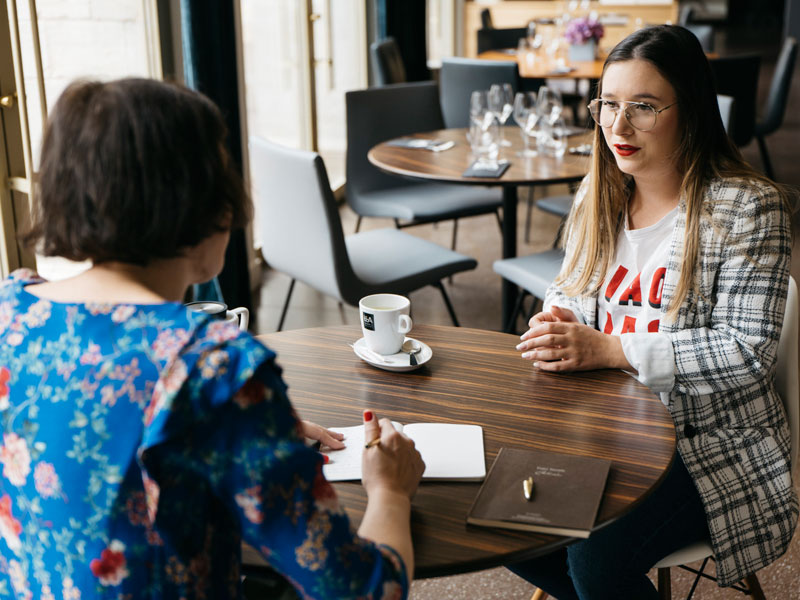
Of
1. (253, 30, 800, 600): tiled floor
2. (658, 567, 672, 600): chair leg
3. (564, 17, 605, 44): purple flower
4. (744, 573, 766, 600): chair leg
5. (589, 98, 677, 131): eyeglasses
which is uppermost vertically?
(564, 17, 605, 44): purple flower

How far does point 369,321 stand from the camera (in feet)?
4.91

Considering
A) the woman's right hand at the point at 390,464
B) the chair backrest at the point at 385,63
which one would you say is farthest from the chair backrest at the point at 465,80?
the woman's right hand at the point at 390,464

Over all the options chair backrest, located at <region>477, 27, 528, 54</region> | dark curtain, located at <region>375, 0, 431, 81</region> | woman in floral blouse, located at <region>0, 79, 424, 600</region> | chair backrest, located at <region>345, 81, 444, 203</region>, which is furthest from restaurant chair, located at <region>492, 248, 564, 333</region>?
chair backrest, located at <region>477, 27, 528, 54</region>

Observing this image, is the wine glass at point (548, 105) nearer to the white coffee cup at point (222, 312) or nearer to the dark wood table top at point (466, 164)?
the dark wood table top at point (466, 164)

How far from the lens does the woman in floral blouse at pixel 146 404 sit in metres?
0.77

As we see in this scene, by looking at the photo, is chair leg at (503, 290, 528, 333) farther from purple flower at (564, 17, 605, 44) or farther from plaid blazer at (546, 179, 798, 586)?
purple flower at (564, 17, 605, 44)

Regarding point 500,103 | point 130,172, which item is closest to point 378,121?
point 500,103

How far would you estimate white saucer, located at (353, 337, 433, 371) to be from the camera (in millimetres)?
1457

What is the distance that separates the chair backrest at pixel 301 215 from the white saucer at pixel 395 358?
3.79 ft

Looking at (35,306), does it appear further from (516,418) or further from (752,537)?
(752,537)

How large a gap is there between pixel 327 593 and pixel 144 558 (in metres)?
0.17

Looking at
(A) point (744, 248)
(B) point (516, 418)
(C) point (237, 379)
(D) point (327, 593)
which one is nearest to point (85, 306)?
(C) point (237, 379)

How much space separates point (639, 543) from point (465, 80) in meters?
3.35

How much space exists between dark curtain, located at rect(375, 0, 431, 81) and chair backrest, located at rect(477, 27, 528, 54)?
1.47ft
